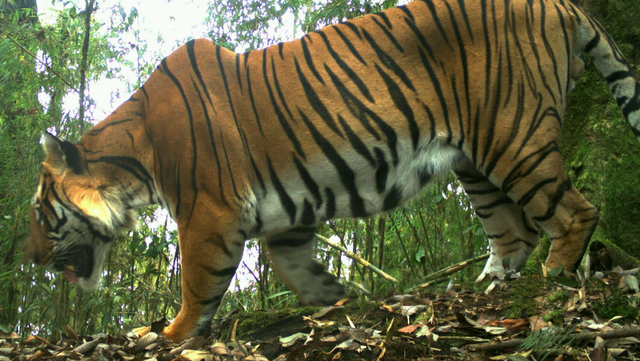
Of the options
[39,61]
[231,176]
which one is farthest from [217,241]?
[39,61]

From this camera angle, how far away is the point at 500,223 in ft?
13.0

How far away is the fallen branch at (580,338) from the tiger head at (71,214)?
8.59 ft

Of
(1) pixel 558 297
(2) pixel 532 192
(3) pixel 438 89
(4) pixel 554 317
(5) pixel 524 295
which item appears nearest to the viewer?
(4) pixel 554 317

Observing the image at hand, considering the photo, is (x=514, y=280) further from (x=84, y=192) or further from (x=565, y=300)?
(x=84, y=192)

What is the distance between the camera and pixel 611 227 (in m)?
3.76

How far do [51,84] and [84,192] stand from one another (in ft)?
7.32

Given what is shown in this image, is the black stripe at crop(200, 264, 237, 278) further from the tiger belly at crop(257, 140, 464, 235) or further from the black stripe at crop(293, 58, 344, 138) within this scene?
the black stripe at crop(293, 58, 344, 138)

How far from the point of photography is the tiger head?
154 inches

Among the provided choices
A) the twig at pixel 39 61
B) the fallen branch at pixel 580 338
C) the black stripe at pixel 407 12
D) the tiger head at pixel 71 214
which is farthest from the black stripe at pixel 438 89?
the twig at pixel 39 61

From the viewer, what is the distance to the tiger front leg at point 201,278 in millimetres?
Result: 3340

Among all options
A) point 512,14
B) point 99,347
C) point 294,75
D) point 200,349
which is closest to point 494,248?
point 512,14

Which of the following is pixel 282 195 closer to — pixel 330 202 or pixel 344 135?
pixel 330 202

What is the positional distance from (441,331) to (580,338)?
1.90ft

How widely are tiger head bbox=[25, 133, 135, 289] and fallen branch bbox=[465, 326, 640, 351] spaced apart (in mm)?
2619
